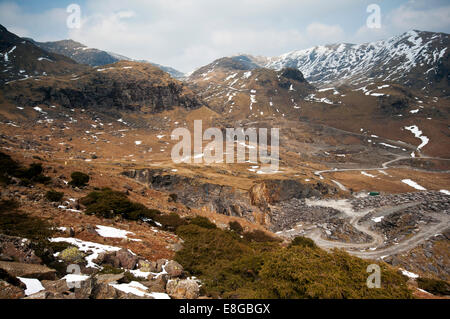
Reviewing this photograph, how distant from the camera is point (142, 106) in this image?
14425 cm

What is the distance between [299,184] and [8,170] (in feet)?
208

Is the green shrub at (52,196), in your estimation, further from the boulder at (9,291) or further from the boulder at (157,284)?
the boulder at (9,291)

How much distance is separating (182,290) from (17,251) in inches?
272

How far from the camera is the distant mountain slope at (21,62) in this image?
136 metres

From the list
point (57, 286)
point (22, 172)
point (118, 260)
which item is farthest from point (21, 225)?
point (22, 172)

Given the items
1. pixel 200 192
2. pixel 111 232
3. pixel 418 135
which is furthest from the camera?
pixel 418 135

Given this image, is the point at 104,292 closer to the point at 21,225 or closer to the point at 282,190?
the point at 21,225

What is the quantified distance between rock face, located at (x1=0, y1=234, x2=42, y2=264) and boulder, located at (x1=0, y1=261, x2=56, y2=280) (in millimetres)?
846

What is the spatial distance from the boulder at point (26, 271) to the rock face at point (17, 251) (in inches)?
33.3

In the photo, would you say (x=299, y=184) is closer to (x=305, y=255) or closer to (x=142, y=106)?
(x=305, y=255)

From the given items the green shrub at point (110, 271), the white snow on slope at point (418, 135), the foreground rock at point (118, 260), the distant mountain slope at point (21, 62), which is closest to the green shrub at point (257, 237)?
the foreground rock at point (118, 260)

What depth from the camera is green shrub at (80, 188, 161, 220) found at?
19.3m

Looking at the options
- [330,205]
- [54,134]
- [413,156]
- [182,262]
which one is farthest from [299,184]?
[413,156]

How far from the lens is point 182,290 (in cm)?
941
